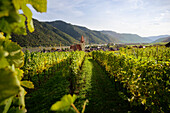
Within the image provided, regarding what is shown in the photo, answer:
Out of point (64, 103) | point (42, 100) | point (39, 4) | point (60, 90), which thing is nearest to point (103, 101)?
point (60, 90)

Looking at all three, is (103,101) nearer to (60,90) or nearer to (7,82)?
(60,90)

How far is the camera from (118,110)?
4973 mm

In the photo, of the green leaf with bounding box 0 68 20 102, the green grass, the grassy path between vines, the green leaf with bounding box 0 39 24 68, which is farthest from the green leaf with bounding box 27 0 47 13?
the grassy path between vines

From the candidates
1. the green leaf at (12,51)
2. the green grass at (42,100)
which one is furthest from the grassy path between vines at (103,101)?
the green leaf at (12,51)

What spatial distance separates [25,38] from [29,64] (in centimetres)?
7540

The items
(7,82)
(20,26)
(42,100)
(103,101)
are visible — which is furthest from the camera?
(42,100)

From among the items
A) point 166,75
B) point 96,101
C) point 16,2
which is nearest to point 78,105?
point 96,101

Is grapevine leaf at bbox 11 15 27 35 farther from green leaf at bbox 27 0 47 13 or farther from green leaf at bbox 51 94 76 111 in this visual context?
green leaf at bbox 51 94 76 111

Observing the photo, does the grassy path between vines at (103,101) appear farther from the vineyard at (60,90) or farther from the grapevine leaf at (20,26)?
the grapevine leaf at (20,26)

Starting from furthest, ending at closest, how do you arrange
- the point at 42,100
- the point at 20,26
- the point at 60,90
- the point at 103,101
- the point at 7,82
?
the point at 60,90
the point at 42,100
the point at 103,101
the point at 20,26
the point at 7,82

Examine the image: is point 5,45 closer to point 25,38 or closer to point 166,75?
point 166,75

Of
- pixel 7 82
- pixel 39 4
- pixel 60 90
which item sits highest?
pixel 39 4

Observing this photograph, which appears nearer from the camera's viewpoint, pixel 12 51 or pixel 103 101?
pixel 12 51

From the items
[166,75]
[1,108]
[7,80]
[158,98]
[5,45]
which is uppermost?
[5,45]
